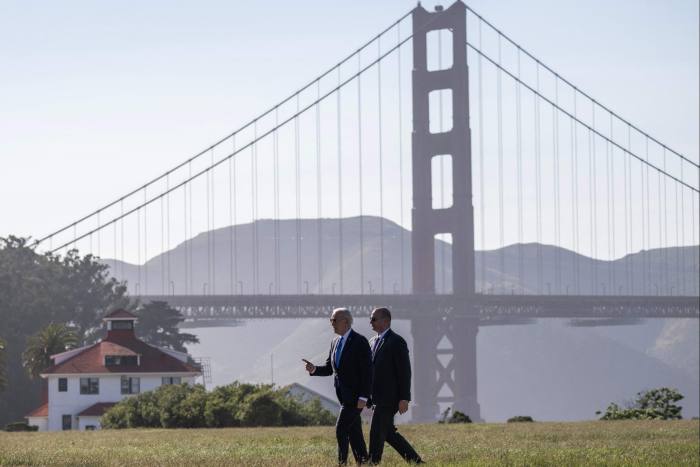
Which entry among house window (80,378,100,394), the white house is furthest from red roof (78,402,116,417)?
house window (80,378,100,394)

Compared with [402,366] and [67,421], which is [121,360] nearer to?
[67,421]

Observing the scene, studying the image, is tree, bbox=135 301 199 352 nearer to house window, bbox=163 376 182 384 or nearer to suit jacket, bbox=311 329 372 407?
house window, bbox=163 376 182 384

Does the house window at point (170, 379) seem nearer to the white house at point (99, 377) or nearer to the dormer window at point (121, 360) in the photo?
the white house at point (99, 377)

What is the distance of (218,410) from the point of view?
55906 mm

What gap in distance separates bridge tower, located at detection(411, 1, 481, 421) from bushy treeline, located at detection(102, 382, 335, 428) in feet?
254

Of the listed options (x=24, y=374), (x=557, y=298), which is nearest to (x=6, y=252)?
(x=24, y=374)

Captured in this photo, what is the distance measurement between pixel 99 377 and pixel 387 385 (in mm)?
88902

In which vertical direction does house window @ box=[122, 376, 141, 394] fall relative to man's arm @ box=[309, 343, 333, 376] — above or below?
below

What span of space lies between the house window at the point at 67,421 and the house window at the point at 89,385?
2.36 meters

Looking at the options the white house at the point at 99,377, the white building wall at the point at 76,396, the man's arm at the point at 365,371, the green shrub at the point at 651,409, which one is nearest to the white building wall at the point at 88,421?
the white house at the point at 99,377

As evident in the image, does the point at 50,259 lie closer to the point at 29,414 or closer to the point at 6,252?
the point at 6,252

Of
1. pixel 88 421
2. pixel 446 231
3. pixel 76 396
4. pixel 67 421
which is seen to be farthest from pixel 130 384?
pixel 446 231

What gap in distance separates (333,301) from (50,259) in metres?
27.6

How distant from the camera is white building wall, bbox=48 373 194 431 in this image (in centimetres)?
10625
